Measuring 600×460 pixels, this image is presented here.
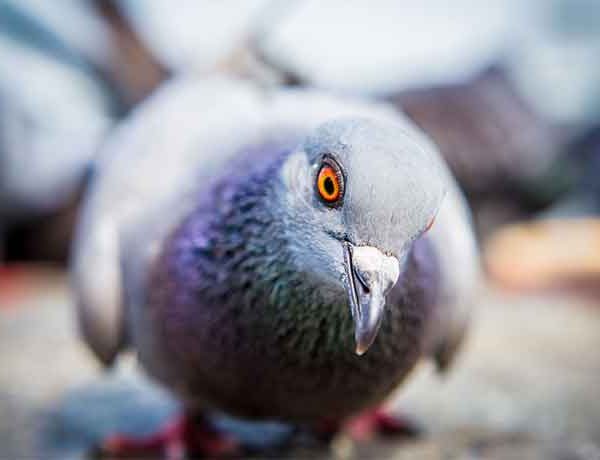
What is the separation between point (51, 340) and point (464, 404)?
272 centimetres

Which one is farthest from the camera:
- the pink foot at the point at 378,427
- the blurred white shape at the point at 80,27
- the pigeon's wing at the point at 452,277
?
the blurred white shape at the point at 80,27

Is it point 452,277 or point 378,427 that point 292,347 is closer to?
point 452,277

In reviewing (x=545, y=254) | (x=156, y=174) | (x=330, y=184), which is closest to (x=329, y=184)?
(x=330, y=184)

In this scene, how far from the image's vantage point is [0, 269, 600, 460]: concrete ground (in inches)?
95.7

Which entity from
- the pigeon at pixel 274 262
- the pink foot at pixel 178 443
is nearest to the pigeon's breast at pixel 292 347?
the pigeon at pixel 274 262

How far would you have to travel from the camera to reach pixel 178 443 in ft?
7.94

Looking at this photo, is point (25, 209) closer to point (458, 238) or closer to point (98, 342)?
point (98, 342)

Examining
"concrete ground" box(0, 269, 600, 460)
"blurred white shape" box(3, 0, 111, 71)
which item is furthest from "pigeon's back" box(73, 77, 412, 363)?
"blurred white shape" box(3, 0, 111, 71)

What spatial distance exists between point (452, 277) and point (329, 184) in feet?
2.72

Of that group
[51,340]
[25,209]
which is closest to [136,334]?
[51,340]

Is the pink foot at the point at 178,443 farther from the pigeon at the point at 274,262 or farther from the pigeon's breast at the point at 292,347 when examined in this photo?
the pigeon's breast at the point at 292,347

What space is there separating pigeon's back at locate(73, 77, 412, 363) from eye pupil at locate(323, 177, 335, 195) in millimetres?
499

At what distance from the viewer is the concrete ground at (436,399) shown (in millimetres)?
2432

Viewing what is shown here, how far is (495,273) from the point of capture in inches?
260
